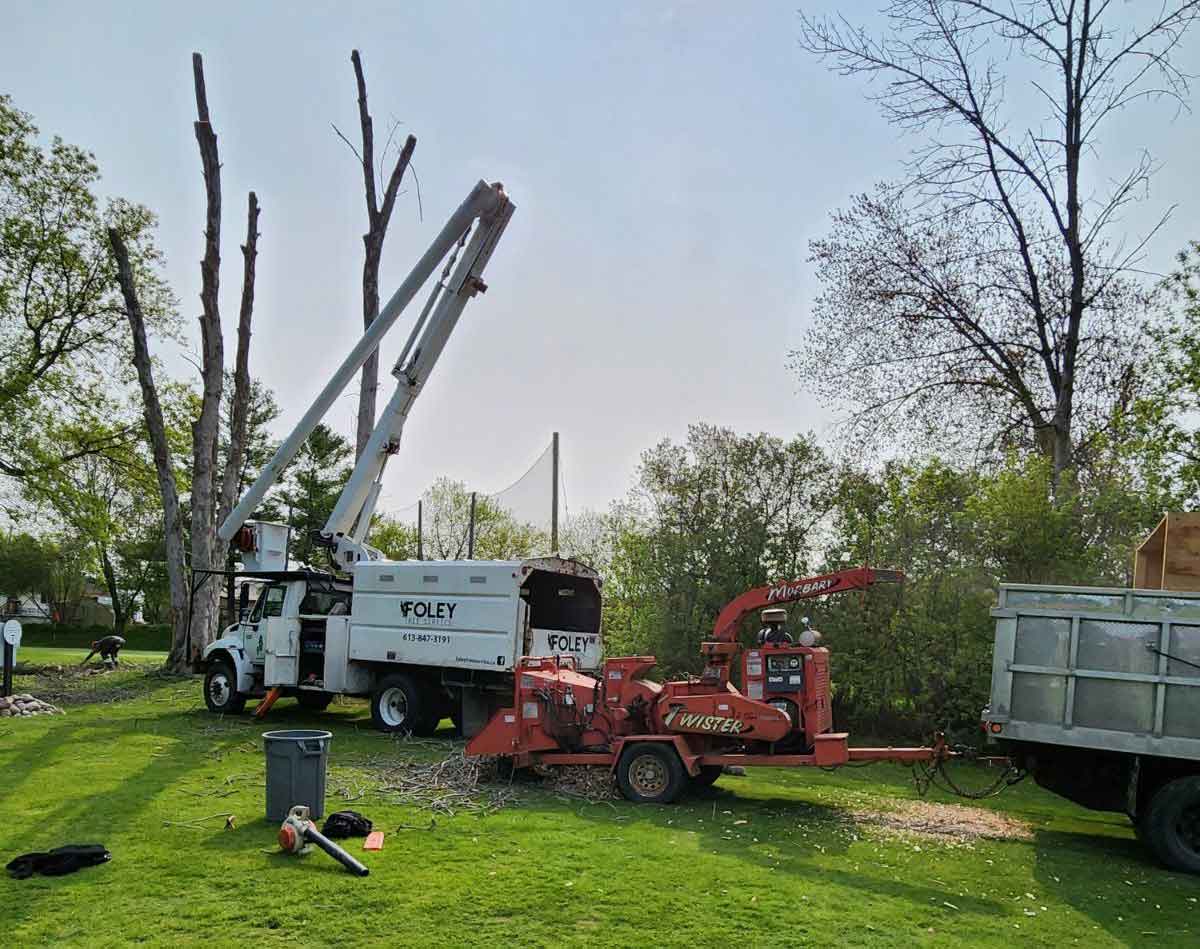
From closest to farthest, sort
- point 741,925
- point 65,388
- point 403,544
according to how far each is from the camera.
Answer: point 741,925, point 65,388, point 403,544

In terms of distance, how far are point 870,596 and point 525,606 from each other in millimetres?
5264

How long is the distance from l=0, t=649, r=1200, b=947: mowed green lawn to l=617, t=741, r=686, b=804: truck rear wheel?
0.61 ft

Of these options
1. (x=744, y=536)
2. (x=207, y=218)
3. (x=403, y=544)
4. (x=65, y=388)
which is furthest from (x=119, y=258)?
(x=403, y=544)

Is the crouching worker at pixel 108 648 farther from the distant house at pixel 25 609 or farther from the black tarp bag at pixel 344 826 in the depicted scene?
the distant house at pixel 25 609

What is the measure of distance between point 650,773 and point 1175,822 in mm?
4453

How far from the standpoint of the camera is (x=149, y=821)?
7852mm

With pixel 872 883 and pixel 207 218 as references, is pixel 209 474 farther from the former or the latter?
pixel 872 883

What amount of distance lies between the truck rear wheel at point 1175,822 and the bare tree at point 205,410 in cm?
1763

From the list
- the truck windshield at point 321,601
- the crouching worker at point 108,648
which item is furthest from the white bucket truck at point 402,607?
the crouching worker at point 108,648

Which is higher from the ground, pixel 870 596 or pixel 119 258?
pixel 119 258

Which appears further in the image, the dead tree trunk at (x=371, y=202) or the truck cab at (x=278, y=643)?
the dead tree trunk at (x=371, y=202)

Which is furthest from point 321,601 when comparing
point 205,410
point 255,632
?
point 205,410

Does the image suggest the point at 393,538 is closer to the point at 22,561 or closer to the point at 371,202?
the point at 22,561

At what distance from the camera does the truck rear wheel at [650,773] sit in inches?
366
